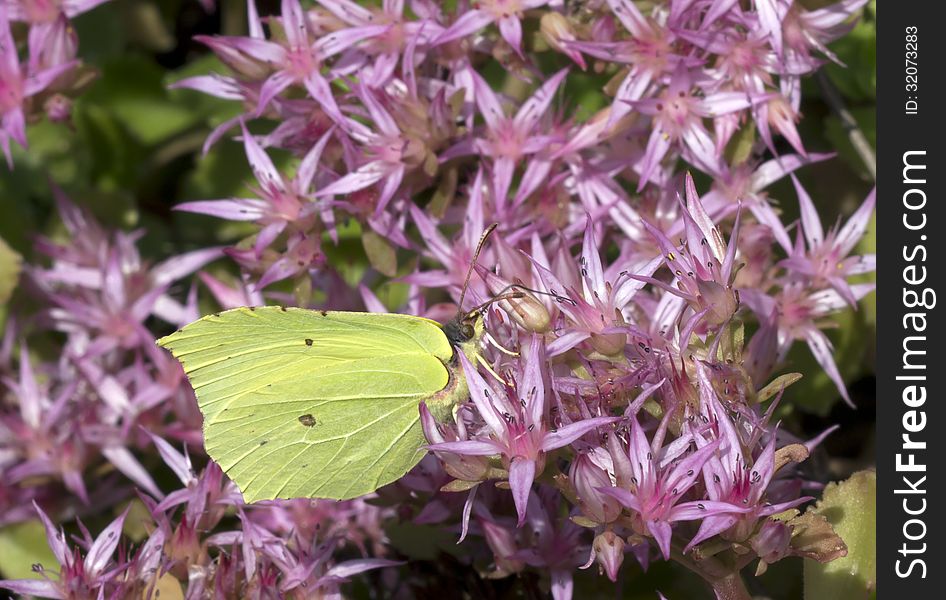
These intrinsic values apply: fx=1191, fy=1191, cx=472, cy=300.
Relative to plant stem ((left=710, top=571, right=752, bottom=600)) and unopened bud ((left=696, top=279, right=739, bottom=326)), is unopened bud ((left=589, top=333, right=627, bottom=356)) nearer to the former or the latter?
unopened bud ((left=696, top=279, right=739, bottom=326))

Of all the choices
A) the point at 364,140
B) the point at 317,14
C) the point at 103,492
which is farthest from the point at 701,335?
the point at 103,492

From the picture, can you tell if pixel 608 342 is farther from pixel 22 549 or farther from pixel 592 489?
pixel 22 549

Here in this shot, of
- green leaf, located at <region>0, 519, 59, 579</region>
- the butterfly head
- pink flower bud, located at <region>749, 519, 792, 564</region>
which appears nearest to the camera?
pink flower bud, located at <region>749, 519, 792, 564</region>

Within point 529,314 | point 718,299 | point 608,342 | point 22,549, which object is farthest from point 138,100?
point 718,299

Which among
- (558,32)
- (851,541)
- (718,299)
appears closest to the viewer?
(718,299)

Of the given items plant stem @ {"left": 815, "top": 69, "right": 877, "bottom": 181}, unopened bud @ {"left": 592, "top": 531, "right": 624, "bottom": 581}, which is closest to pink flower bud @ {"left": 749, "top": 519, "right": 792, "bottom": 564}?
unopened bud @ {"left": 592, "top": 531, "right": 624, "bottom": 581}
